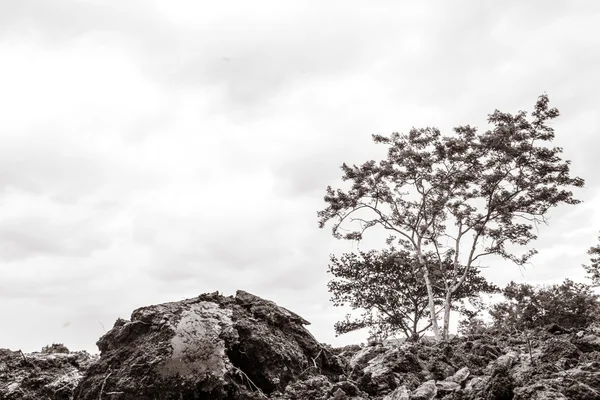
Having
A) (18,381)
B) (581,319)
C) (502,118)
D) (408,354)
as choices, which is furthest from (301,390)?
(581,319)

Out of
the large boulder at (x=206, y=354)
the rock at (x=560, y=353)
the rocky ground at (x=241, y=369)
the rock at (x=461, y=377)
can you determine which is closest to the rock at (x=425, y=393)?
the rocky ground at (x=241, y=369)

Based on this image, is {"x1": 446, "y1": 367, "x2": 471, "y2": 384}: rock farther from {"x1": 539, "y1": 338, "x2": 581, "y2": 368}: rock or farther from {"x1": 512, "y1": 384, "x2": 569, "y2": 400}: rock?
{"x1": 512, "y1": 384, "x2": 569, "y2": 400}: rock

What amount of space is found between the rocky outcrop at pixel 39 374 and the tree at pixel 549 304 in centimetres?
2814

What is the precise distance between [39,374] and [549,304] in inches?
1413

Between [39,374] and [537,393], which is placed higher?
[39,374]

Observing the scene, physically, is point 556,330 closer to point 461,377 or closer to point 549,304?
point 461,377

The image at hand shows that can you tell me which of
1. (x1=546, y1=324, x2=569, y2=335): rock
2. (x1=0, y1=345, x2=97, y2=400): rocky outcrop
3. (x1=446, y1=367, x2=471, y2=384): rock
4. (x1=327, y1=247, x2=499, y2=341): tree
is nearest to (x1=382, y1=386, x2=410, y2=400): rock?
(x1=446, y1=367, x2=471, y2=384): rock

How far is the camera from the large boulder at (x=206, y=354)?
16.2 ft

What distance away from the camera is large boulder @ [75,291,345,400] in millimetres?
4949

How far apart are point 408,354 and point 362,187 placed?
1826cm

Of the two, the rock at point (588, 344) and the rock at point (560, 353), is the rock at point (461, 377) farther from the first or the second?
the rock at point (588, 344)

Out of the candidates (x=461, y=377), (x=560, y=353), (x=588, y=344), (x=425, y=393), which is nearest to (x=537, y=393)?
(x=425, y=393)

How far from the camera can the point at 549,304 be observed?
3597cm

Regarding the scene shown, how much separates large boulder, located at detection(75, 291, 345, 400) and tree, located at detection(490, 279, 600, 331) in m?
27.5
